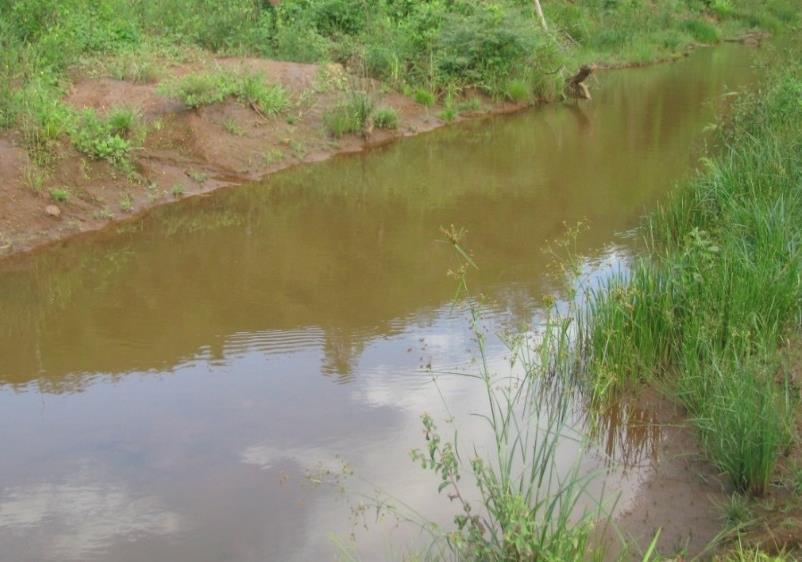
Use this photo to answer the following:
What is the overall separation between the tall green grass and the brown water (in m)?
0.58

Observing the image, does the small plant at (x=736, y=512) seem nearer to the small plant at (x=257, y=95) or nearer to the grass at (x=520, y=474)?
the grass at (x=520, y=474)

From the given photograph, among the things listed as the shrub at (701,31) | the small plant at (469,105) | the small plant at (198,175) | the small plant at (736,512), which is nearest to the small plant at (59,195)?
the small plant at (198,175)

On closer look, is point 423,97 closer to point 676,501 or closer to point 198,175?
point 198,175

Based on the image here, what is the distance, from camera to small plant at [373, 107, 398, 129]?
1399 cm

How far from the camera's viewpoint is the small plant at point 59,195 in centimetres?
1009

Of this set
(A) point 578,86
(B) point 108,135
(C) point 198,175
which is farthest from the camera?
(A) point 578,86

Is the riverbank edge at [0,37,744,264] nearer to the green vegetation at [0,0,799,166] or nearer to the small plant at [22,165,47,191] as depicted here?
the small plant at [22,165,47,191]

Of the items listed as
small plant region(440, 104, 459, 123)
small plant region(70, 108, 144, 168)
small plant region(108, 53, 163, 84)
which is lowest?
small plant region(440, 104, 459, 123)

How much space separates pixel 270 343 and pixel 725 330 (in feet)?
10.7

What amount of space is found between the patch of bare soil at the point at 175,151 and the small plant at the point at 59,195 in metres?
0.05

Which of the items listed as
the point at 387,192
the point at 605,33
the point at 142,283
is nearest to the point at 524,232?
the point at 387,192

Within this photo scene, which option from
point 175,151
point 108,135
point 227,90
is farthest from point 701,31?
point 108,135

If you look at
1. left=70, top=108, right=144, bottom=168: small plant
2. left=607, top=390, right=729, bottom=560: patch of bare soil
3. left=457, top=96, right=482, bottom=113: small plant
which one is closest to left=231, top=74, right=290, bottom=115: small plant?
left=70, top=108, right=144, bottom=168: small plant

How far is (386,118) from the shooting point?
14094mm
